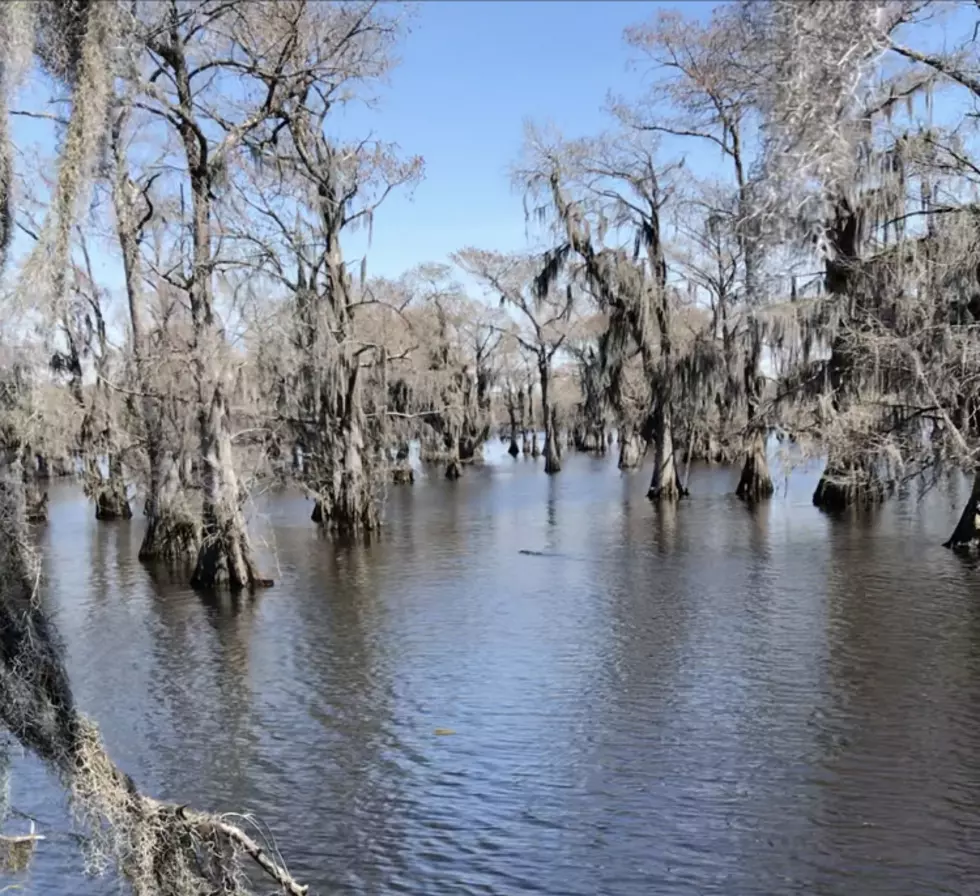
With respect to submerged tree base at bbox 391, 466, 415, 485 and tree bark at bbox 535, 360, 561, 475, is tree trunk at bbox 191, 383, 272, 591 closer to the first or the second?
submerged tree base at bbox 391, 466, 415, 485

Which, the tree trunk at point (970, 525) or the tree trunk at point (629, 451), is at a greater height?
the tree trunk at point (629, 451)

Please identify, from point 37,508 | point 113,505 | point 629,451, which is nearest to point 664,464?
point 113,505

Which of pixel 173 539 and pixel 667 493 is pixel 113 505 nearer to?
pixel 173 539

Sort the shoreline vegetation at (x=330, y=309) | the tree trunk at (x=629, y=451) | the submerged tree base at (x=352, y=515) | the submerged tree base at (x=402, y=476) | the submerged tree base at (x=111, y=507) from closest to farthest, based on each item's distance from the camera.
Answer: the shoreline vegetation at (x=330, y=309) → the submerged tree base at (x=352, y=515) → the submerged tree base at (x=111, y=507) → the submerged tree base at (x=402, y=476) → the tree trunk at (x=629, y=451)

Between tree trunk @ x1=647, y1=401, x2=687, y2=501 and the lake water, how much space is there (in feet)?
29.7

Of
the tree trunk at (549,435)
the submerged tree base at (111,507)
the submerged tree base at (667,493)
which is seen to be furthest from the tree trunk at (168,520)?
the tree trunk at (549,435)

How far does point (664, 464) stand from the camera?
26641 millimetres

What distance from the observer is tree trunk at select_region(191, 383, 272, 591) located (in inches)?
564

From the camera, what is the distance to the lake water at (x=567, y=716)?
587cm

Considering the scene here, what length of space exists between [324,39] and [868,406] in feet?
33.9

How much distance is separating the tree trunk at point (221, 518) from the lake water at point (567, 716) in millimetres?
754

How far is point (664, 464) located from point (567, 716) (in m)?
18.8

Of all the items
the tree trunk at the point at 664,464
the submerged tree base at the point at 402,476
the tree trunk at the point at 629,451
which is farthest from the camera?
the tree trunk at the point at 629,451

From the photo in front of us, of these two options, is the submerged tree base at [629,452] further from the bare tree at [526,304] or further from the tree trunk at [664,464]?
the tree trunk at [664,464]
